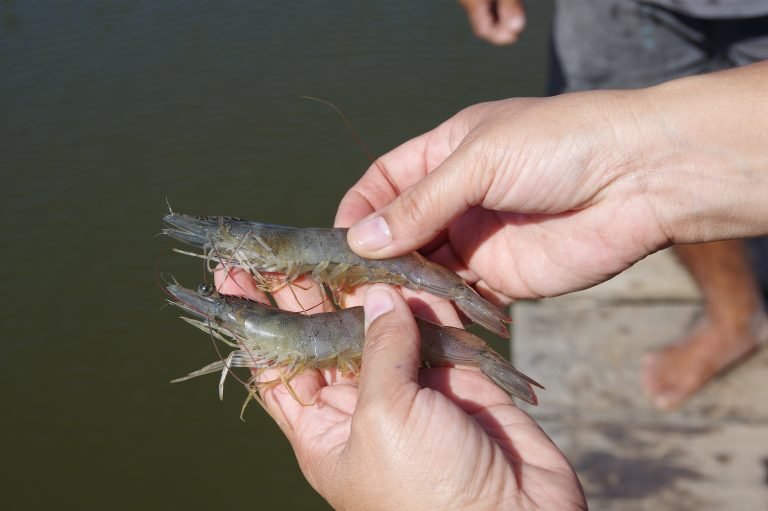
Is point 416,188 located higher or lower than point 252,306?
higher

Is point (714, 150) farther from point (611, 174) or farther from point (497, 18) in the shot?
point (497, 18)

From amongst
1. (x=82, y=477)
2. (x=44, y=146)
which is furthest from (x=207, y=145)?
(x=82, y=477)

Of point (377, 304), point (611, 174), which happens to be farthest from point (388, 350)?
point (611, 174)

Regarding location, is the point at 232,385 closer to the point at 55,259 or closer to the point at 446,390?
the point at 55,259

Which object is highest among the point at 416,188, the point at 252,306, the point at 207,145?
the point at 416,188

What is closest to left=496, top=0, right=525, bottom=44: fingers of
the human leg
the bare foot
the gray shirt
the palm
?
the gray shirt

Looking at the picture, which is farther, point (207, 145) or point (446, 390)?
point (207, 145)
